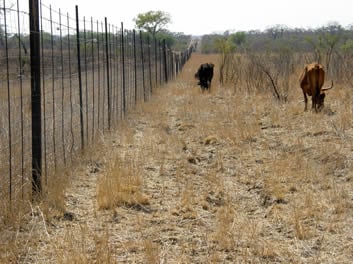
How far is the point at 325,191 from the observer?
6.19 m

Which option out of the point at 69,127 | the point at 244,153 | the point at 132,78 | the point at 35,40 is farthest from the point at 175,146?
the point at 132,78

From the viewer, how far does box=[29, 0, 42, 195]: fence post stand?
5.30 m

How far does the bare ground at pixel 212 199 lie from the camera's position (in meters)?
4.44

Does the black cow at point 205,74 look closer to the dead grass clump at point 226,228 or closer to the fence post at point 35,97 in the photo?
the dead grass clump at point 226,228

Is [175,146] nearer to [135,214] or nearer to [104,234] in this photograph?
[135,214]

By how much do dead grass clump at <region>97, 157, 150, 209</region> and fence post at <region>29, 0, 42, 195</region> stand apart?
2.31 ft

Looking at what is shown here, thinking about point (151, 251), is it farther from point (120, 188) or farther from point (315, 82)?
point (315, 82)

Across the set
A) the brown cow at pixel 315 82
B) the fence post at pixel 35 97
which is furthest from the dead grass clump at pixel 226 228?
the brown cow at pixel 315 82

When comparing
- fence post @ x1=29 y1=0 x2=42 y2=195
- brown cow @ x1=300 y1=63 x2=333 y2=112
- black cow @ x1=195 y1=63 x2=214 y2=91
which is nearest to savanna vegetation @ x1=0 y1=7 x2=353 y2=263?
fence post @ x1=29 y1=0 x2=42 y2=195

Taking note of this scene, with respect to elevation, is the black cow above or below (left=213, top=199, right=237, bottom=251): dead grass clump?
above

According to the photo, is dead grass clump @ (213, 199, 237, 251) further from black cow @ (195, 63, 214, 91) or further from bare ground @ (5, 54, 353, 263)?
black cow @ (195, 63, 214, 91)

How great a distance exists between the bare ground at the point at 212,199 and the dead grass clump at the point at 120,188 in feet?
0.06

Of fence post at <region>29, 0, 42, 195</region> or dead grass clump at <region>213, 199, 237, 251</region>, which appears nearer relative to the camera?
dead grass clump at <region>213, 199, 237, 251</region>

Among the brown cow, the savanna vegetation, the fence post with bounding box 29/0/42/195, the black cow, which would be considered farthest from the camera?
the black cow
